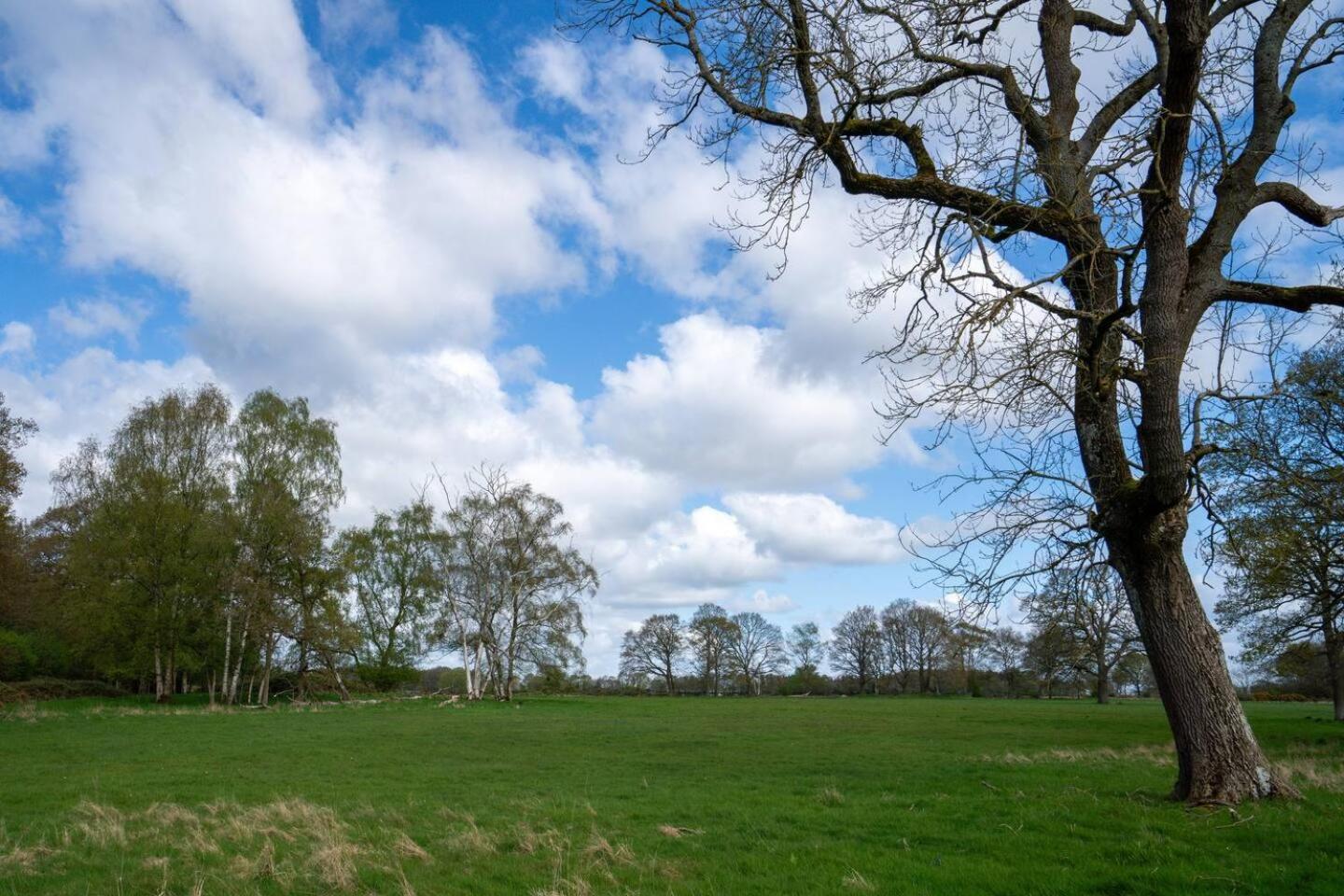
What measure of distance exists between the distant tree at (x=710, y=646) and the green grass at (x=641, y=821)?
75.6 metres

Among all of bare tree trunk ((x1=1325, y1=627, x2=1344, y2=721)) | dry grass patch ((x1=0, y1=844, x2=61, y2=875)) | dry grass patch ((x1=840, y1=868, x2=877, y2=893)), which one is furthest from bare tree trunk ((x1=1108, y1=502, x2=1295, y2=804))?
bare tree trunk ((x1=1325, y1=627, x2=1344, y2=721))

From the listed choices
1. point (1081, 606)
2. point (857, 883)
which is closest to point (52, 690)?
point (857, 883)

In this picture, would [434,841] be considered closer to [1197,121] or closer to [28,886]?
[28,886]

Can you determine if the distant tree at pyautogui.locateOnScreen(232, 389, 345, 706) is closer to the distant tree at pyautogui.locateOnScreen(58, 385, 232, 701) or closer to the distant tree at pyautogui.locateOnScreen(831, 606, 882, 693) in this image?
the distant tree at pyautogui.locateOnScreen(58, 385, 232, 701)

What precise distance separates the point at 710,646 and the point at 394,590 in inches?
1914

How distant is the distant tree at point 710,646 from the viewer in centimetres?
9619

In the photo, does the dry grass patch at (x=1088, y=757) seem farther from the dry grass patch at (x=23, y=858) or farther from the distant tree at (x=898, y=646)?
the distant tree at (x=898, y=646)

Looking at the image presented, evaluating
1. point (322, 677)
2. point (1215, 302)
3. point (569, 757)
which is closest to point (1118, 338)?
point (1215, 302)

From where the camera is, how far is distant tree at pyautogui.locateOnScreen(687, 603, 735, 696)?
9619cm

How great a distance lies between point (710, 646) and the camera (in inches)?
3799

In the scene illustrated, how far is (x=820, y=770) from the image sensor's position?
16.2m

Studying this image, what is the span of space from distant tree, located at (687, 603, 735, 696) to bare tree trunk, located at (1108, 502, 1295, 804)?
9045 cm

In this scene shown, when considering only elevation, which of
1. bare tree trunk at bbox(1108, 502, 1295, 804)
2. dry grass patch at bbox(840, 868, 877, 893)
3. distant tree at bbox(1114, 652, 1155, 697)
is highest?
bare tree trunk at bbox(1108, 502, 1295, 804)

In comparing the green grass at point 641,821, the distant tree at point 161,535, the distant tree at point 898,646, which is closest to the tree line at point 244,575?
the distant tree at point 161,535
